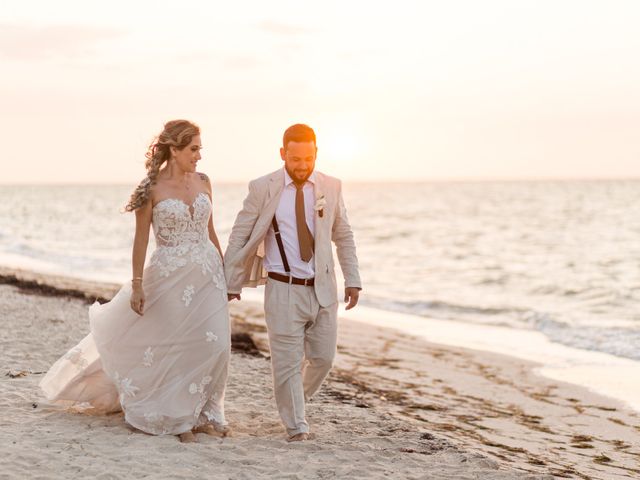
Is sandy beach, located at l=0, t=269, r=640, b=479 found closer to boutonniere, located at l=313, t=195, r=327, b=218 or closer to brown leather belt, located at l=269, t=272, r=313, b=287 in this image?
brown leather belt, located at l=269, t=272, r=313, b=287

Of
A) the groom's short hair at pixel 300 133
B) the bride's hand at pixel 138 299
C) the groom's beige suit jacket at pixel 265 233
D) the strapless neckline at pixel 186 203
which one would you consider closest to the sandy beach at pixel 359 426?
the bride's hand at pixel 138 299

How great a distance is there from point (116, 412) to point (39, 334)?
3679 millimetres

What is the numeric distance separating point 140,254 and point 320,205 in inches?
50.8

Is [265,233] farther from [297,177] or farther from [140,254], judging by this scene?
[140,254]

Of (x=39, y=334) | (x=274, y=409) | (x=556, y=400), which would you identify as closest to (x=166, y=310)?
(x=274, y=409)

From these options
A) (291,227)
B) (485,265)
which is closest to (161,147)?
(291,227)

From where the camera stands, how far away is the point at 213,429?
245 inches

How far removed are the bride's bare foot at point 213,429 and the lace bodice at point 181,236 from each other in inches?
42.6

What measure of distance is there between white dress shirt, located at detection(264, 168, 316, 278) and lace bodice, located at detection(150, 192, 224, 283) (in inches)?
17.1

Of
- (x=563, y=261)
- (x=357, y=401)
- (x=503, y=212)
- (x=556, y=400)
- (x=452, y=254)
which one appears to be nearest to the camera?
(x=357, y=401)

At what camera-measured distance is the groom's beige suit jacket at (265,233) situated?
19.5 feet

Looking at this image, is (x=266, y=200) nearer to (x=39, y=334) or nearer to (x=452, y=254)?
(x=39, y=334)

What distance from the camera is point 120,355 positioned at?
6.08 metres

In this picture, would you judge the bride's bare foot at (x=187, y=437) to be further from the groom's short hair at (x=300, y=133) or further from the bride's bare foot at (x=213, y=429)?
the groom's short hair at (x=300, y=133)
